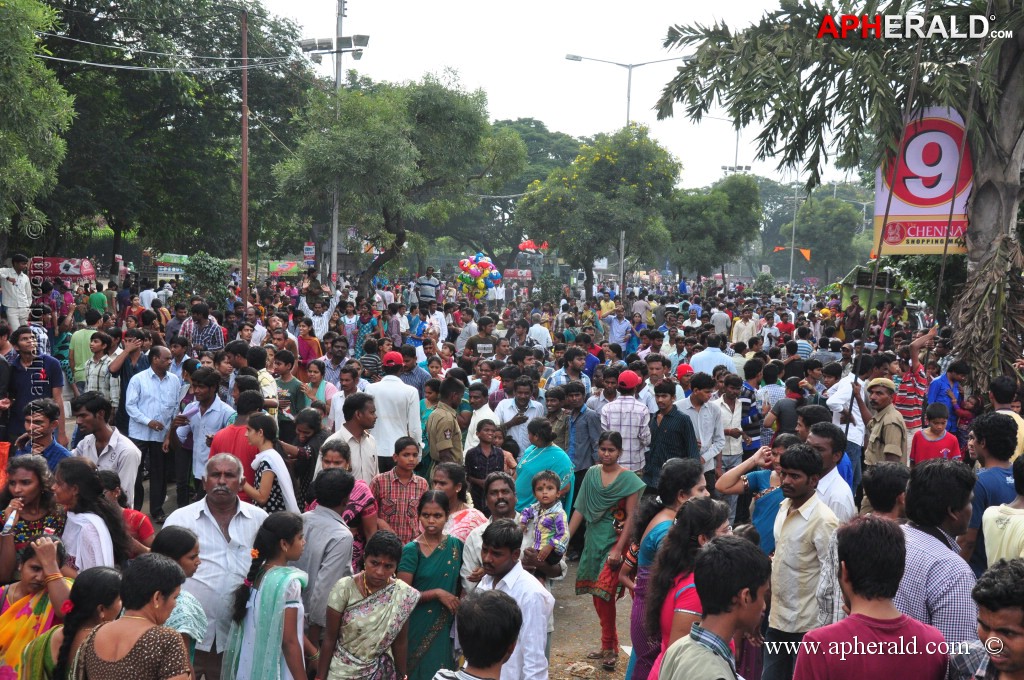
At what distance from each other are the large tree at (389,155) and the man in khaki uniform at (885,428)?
18.7 meters

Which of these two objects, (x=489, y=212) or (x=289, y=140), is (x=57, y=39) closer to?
(x=289, y=140)

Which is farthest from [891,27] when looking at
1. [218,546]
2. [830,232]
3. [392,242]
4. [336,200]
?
[830,232]

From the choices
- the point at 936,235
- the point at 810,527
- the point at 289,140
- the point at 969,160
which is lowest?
the point at 810,527

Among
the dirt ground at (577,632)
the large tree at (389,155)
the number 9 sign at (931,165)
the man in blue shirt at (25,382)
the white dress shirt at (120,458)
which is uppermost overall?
the large tree at (389,155)

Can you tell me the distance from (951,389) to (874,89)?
3.45m

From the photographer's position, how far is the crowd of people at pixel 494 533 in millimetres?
3420

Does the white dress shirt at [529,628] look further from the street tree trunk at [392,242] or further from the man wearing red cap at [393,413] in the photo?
the street tree trunk at [392,242]

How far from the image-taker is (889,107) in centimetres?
1052

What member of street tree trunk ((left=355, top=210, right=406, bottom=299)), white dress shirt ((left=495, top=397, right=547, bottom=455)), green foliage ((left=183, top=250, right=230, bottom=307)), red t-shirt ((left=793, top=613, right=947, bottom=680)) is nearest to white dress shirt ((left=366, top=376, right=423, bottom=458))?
white dress shirt ((left=495, top=397, right=547, bottom=455))

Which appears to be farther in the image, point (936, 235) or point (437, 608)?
point (936, 235)

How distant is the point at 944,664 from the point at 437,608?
2623 millimetres

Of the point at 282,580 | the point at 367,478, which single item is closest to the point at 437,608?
the point at 282,580

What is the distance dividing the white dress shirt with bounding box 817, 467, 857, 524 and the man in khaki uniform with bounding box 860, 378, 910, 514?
111 inches

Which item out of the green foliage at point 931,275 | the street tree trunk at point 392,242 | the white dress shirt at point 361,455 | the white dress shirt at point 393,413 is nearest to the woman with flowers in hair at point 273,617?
the white dress shirt at point 361,455
